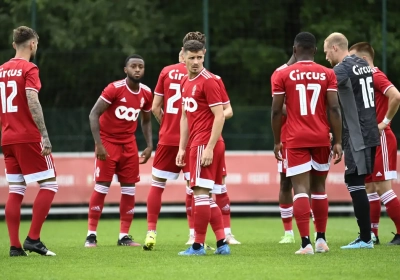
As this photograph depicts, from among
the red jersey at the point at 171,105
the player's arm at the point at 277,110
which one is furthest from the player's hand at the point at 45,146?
the player's arm at the point at 277,110

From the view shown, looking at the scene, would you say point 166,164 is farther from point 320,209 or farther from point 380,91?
point 380,91

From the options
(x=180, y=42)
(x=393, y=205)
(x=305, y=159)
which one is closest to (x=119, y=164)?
(x=305, y=159)

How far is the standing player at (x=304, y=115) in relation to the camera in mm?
9359

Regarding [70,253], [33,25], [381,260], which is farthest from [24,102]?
[33,25]

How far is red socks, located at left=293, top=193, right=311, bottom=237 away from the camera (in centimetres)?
927

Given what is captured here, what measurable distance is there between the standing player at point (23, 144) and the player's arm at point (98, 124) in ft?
4.50

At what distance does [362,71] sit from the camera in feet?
33.4

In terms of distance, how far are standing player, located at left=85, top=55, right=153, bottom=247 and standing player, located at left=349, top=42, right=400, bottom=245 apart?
9.15 ft

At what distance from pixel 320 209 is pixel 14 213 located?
329 centimetres

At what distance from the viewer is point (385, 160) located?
11.1 m

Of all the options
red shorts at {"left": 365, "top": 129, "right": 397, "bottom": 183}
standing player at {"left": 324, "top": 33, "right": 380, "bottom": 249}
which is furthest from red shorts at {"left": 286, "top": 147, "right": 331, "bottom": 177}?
red shorts at {"left": 365, "top": 129, "right": 397, "bottom": 183}

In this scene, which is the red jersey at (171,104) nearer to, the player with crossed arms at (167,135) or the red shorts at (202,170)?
the player with crossed arms at (167,135)

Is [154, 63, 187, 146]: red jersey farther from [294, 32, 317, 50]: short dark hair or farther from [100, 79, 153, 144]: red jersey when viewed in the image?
[294, 32, 317, 50]: short dark hair

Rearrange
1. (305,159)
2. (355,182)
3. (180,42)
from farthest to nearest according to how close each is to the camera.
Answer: (180,42) < (355,182) < (305,159)
